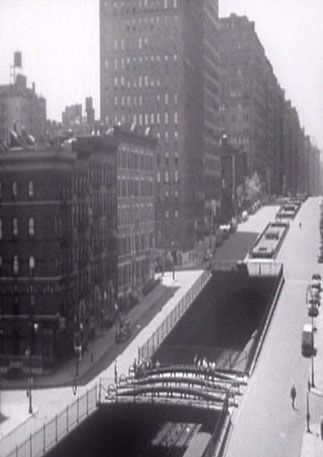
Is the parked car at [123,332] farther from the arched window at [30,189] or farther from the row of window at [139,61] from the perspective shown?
the row of window at [139,61]

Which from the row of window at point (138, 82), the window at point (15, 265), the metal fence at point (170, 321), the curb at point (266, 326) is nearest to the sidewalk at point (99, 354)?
the metal fence at point (170, 321)

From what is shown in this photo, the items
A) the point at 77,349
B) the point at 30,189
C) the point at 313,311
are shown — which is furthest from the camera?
the point at 313,311

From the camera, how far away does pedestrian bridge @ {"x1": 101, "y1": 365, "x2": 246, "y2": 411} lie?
5575cm

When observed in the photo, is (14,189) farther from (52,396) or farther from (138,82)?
(138,82)

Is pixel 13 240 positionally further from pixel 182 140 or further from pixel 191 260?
pixel 182 140

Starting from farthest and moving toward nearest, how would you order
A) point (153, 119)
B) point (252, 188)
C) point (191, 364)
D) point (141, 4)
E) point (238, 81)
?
point (238, 81), point (252, 188), point (153, 119), point (141, 4), point (191, 364)

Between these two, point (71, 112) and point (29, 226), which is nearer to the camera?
point (29, 226)

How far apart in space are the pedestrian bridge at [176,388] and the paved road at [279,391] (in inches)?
65.2

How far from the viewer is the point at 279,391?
2197 inches

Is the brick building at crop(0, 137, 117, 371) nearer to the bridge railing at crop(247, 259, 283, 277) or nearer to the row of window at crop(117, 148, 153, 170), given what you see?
the row of window at crop(117, 148, 153, 170)

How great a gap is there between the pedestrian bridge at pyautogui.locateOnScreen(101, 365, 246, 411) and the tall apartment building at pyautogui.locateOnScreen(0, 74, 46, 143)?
6211cm

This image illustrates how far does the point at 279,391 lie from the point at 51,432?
48.9 ft

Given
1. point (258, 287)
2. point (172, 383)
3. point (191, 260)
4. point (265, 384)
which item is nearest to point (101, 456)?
point (172, 383)

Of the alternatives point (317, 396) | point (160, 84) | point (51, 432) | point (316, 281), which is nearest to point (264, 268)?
point (316, 281)
